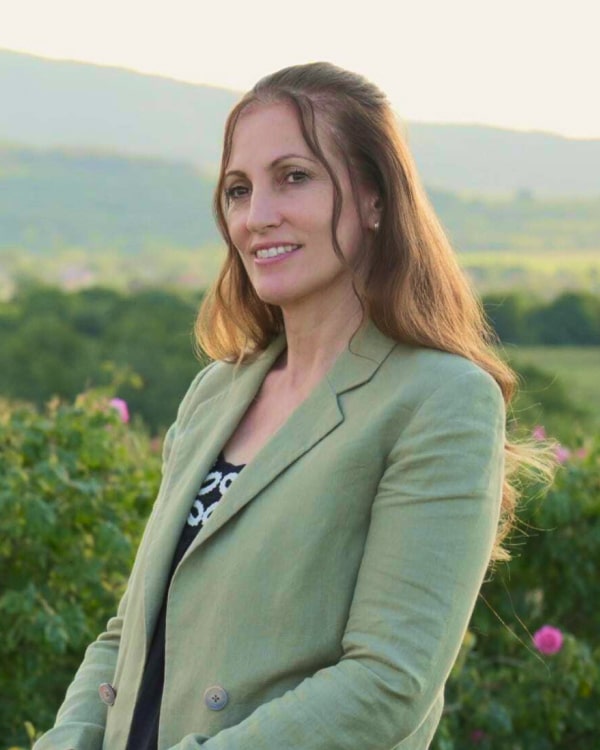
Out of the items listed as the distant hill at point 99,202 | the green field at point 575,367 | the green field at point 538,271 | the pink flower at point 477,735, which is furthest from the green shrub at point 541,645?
the distant hill at point 99,202

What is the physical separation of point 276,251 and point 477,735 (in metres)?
2.51

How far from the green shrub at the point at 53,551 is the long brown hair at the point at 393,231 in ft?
6.08

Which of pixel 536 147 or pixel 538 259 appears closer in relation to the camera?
pixel 538 259

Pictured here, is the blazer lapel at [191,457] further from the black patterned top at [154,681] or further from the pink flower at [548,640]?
the pink flower at [548,640]

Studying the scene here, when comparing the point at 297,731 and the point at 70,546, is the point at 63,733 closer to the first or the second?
the point at 297,731

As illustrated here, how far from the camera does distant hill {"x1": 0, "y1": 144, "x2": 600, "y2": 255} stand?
32.5m

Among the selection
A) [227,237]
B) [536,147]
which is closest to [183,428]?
Result: [227,237]

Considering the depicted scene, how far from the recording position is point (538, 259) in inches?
1083

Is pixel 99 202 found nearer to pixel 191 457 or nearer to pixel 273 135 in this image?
pixel 191 457

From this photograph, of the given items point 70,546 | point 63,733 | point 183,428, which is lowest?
point 70,546

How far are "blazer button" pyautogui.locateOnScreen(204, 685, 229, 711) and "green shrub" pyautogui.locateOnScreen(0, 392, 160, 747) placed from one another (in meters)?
1.78

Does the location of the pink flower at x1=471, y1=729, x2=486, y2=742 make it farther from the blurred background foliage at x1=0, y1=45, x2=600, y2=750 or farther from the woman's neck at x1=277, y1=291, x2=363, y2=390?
the woman's neck at x1=277, y1=291, x2=363, y2=390

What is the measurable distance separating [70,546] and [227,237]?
1.75m

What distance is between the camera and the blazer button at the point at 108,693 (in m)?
2.33
